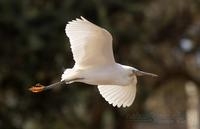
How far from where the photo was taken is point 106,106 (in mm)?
19016

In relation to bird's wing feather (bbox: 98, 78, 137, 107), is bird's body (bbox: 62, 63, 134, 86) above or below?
above

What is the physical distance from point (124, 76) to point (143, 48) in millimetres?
12847

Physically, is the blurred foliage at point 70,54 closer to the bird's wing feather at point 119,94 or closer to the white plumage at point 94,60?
the bird's wing feather at point 119,94

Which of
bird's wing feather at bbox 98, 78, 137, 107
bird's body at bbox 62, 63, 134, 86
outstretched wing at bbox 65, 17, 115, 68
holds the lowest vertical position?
bird's wing feather at bbox 98, 78, 137, 107

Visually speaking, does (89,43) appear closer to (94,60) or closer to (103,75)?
(94,60)

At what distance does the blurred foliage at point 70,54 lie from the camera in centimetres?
1733

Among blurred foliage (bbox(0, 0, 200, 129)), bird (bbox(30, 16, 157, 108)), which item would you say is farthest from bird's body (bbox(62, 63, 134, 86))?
blurred foliage (bbox(0, 0, 200, 129))

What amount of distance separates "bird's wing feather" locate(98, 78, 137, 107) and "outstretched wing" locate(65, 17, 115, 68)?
54 centimetres

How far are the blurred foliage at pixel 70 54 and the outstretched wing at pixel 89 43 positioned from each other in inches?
355

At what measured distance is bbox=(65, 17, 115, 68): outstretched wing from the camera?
6.86 meters

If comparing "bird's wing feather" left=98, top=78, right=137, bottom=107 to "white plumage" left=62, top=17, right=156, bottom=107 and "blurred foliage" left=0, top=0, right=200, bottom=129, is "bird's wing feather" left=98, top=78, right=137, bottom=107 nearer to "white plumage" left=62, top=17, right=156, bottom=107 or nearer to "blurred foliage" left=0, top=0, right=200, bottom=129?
"white plumage" left=62, top=17, right=156, bottom=107

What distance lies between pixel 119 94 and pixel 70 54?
32.8 feet

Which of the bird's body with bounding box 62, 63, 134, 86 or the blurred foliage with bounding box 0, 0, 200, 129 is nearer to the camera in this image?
the bird's body with bounding box 62, 63, 134, 86

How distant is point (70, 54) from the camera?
1761cm
